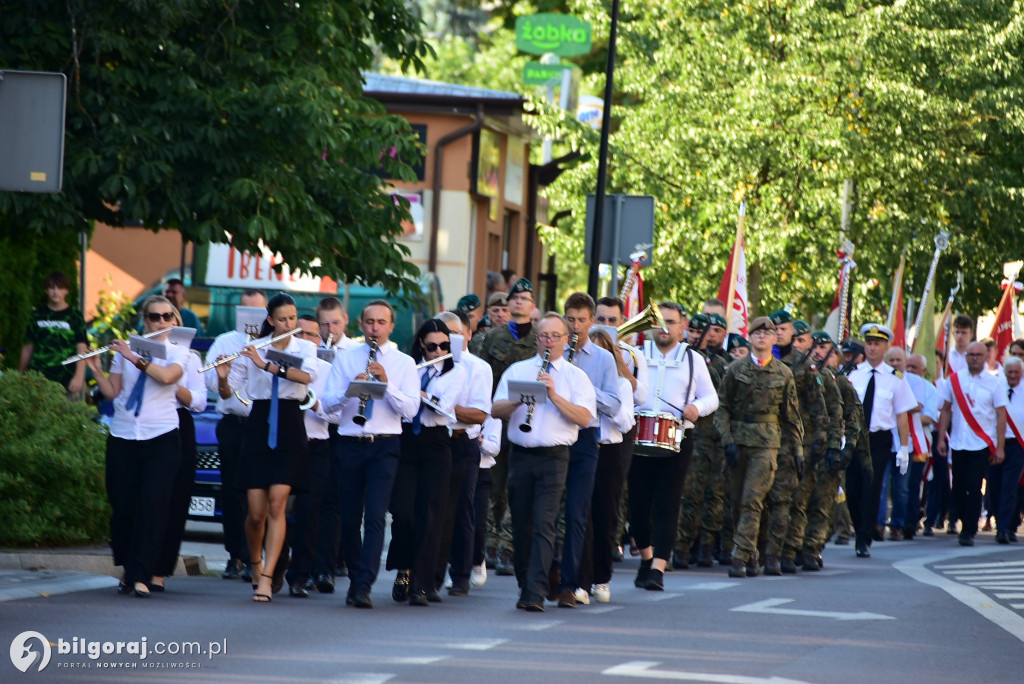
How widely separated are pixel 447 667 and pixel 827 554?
10.5m

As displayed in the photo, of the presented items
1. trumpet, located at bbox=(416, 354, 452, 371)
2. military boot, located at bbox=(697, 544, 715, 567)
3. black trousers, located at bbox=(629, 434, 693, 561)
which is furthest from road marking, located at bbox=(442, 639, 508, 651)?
military boot, located at bbox=(697, 544, 715, 567)

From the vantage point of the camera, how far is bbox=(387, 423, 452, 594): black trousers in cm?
1206

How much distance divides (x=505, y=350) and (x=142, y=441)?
3278mm

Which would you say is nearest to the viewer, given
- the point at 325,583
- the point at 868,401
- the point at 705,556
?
the point at 325,583

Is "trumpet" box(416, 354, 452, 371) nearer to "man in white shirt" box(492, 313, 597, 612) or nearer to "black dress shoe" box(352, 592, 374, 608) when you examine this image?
"man in white shirt" box(492, 313, 597, 612)

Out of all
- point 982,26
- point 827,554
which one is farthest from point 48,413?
point 982,26

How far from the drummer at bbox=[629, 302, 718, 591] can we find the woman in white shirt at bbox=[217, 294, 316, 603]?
2887 mm

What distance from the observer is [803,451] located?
16062mm

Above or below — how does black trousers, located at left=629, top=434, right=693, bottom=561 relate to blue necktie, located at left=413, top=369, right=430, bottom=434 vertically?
below

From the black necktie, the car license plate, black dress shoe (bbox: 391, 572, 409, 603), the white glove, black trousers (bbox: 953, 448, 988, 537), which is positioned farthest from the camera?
Result: black trousers (bbox: 953, 448, 988, 537)

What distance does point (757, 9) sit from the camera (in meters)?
31.7

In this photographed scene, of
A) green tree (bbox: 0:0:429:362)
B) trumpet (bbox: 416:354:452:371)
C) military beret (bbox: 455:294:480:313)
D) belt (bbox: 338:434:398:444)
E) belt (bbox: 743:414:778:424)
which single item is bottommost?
belt (bbox: 338:434:398:444)

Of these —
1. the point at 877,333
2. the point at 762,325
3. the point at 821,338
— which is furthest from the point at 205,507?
the point at 877,333

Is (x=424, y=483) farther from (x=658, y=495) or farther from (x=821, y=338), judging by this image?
(x=821, y=338)
